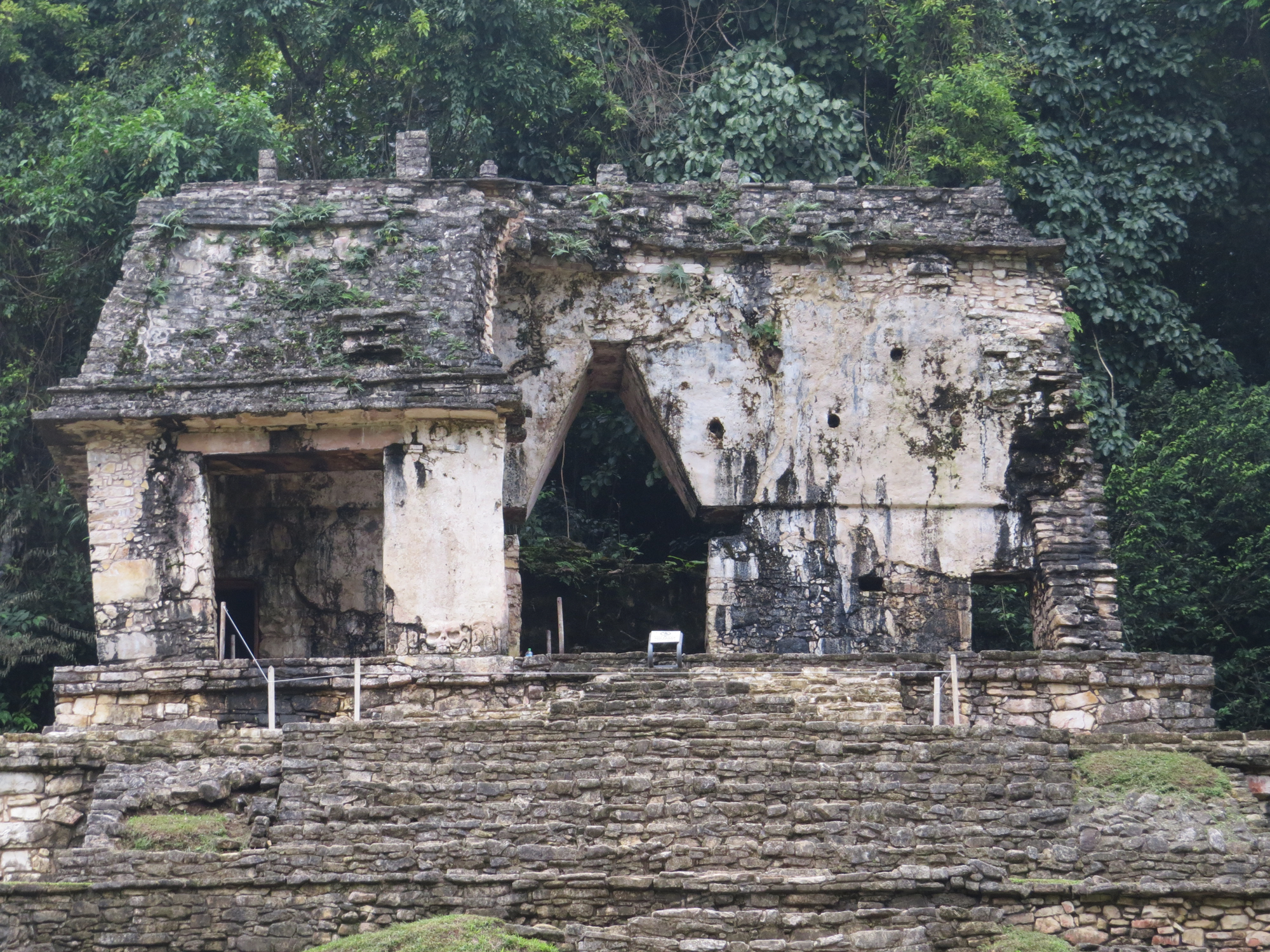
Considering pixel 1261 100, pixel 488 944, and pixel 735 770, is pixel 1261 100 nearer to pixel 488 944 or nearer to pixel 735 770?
pixel 735 770

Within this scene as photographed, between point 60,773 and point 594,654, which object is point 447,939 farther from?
point 594,654

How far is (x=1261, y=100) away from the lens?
23.1m

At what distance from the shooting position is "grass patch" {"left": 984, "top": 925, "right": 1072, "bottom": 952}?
978cm

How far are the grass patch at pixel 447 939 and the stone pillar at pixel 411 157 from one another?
866 cm

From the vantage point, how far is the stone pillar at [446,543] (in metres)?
14.3

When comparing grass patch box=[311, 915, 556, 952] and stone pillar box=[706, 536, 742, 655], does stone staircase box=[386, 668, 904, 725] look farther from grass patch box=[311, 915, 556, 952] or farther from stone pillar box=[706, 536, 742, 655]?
grass patch box=[311, 915, 556, 952]

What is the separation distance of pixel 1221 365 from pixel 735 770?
41.6ft

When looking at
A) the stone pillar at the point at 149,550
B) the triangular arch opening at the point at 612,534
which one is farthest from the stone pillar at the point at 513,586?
the stone pillar at the point at 149,550

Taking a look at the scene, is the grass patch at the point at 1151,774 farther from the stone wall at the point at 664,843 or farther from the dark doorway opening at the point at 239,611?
the dark doorway opening at the point at 239,611

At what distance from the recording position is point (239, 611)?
17.2 metres

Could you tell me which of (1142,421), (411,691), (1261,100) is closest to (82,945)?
(411,691)

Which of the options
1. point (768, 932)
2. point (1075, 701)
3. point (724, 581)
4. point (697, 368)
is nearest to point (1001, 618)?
point (724, 581)

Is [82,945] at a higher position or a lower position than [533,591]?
lower

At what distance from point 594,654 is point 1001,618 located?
698cm
